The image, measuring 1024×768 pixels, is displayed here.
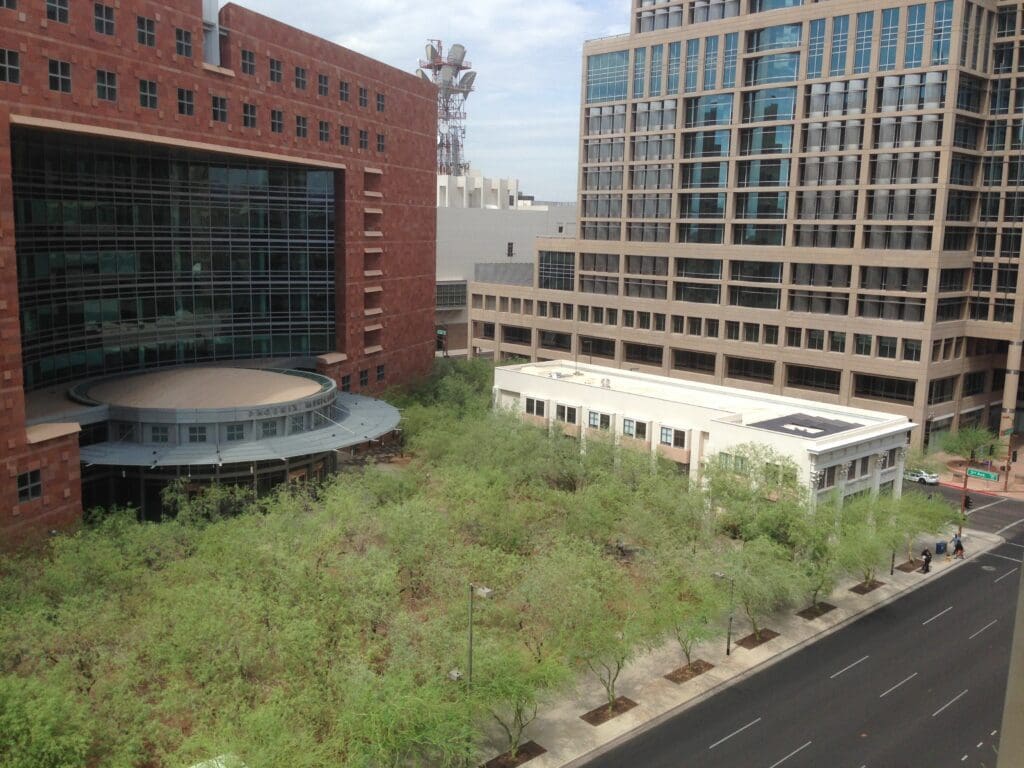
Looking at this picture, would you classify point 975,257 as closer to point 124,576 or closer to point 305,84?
point 305,84

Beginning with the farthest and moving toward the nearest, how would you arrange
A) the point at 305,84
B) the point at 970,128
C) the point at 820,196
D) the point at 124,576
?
the point at 820,196 < the point at 970,128 < the point at 305,84 < the point at 124,576

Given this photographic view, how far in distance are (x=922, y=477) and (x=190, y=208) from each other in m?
63.4

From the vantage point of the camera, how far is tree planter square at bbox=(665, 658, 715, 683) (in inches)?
1599

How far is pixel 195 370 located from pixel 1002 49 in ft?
252

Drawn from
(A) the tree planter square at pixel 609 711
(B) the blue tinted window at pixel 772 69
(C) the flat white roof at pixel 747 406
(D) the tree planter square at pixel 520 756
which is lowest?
(A) the tree planter square at pixel 609 711

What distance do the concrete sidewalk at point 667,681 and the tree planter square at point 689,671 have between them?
10.2 inches

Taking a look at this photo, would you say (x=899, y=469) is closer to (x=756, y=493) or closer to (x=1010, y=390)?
(x=756, y=493)

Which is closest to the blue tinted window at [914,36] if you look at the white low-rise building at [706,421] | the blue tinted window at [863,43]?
the blue tinted window at [863,43]

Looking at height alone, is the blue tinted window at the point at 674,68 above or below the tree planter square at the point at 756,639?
above

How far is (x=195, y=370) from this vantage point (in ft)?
209

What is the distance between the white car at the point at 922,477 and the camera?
75500 millimetres

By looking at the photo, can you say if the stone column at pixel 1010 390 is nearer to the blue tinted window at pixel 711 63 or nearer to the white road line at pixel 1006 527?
Result: the white road line at pixel 1006 527

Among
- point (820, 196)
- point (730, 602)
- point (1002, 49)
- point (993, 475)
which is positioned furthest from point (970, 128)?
point (730, 602)

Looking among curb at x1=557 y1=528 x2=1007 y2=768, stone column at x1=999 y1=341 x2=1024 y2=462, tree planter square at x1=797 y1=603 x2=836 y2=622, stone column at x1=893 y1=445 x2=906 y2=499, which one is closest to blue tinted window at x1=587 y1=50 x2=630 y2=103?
stone column at x1=999 y1=341 x2=1024 y2=462
